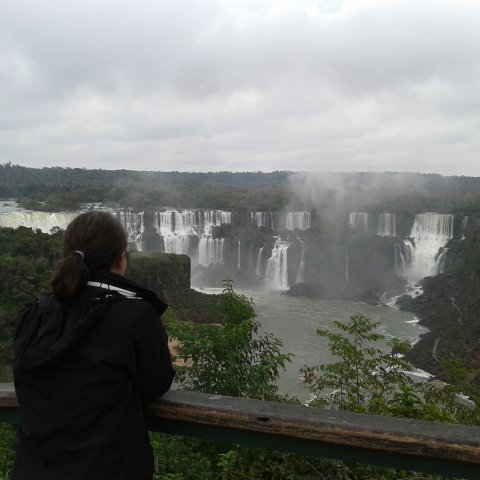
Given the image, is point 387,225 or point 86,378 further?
point 387,225

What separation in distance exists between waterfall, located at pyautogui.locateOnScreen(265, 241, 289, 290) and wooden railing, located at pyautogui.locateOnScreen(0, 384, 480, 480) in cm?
4174

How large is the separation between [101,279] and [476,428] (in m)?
1.23

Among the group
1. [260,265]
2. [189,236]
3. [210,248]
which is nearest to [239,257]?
[260,265]

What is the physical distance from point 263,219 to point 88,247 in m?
46.8

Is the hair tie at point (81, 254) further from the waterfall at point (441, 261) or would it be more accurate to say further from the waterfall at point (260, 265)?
the waterfall at point (441, 261)

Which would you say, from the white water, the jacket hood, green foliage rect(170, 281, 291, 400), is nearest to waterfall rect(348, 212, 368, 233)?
the white water

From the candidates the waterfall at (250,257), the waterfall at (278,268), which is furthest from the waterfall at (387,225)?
the waterfall at (250,257)

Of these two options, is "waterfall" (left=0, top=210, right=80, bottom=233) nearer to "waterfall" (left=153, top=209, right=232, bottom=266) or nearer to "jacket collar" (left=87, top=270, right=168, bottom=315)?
"waterfall" (left=153, top=209, right=232, bottom=266)

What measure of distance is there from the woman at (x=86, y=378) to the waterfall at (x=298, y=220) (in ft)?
156

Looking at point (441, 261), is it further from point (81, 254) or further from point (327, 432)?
point (81, 254)

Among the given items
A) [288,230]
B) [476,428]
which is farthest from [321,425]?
[288,230]

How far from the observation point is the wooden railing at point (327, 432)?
4.75 ft

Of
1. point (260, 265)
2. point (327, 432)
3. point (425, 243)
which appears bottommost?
point (260, 265)

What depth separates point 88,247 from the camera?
1.63 metres
